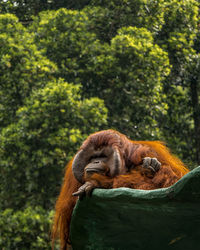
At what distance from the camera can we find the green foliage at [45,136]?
20.8ft

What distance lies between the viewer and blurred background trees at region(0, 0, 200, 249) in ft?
21.0

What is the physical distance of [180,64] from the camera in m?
8.23

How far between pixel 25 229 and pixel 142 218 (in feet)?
15.6

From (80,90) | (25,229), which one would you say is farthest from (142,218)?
(80,90)

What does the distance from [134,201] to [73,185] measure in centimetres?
124

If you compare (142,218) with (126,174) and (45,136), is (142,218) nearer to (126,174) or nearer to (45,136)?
(126,174)

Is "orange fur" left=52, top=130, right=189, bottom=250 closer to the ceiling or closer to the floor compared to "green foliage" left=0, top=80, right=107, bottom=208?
closer to the ceiling

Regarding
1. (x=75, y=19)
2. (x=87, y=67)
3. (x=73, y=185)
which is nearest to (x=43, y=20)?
(x=75, y=19)

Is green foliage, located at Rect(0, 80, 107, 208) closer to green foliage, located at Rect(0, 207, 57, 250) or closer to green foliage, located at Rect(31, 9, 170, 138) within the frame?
green foliage, located at Rect(0, 207, 57, 250)

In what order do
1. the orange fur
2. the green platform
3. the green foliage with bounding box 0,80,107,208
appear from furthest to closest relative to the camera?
the green foliage with bounding box 0,80,107,208, the orange fur, the green platform

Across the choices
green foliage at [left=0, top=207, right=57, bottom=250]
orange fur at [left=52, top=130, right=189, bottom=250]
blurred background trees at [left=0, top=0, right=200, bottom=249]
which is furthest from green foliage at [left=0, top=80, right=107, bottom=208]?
orange fur at [left=52, top=130, right=189, bottom=250]

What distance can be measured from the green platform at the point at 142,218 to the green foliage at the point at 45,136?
4.39m

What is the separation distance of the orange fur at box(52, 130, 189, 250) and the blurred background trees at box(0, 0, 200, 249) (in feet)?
11.1

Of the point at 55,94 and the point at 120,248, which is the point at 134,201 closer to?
the point at 120,248
